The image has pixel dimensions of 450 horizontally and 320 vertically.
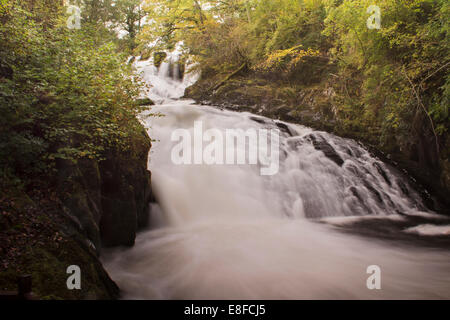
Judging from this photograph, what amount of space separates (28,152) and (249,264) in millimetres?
3465

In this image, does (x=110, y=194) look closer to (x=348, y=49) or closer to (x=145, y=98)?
(x=145, y=98)

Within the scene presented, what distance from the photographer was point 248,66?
46.3 feet

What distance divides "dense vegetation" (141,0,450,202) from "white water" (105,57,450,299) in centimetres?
121

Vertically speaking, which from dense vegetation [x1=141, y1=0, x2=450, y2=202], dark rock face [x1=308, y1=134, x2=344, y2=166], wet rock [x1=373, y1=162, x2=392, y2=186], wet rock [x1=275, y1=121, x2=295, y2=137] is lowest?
wet rock [x1=373, y1=162, x2=392, y2=186]

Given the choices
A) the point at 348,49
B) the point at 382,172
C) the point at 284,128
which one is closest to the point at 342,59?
the point at 348,49

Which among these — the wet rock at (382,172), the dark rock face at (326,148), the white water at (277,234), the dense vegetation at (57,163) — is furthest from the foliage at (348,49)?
the dense vegetation at (57,163)

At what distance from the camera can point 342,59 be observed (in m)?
9.97

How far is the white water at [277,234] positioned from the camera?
3.73 m

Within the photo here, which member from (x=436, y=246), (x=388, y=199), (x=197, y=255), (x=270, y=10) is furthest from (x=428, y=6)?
(x=197, y=255)

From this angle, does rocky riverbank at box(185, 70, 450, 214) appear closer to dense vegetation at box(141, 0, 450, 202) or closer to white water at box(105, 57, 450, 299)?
dense vegetation at box(141, 0, 450, 202)

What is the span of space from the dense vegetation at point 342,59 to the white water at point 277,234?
3.97 feet

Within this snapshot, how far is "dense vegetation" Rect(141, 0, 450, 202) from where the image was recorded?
6.65 m

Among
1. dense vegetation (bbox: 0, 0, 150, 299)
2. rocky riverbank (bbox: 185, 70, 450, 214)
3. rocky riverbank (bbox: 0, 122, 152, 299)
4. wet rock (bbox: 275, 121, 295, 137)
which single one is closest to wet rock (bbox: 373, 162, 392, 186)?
rocky riverbank (bbox: 185, 70, 450, 214)

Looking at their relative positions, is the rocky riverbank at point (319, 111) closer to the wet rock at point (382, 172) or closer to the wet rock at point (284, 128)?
the wet rock at point (382, 172)
